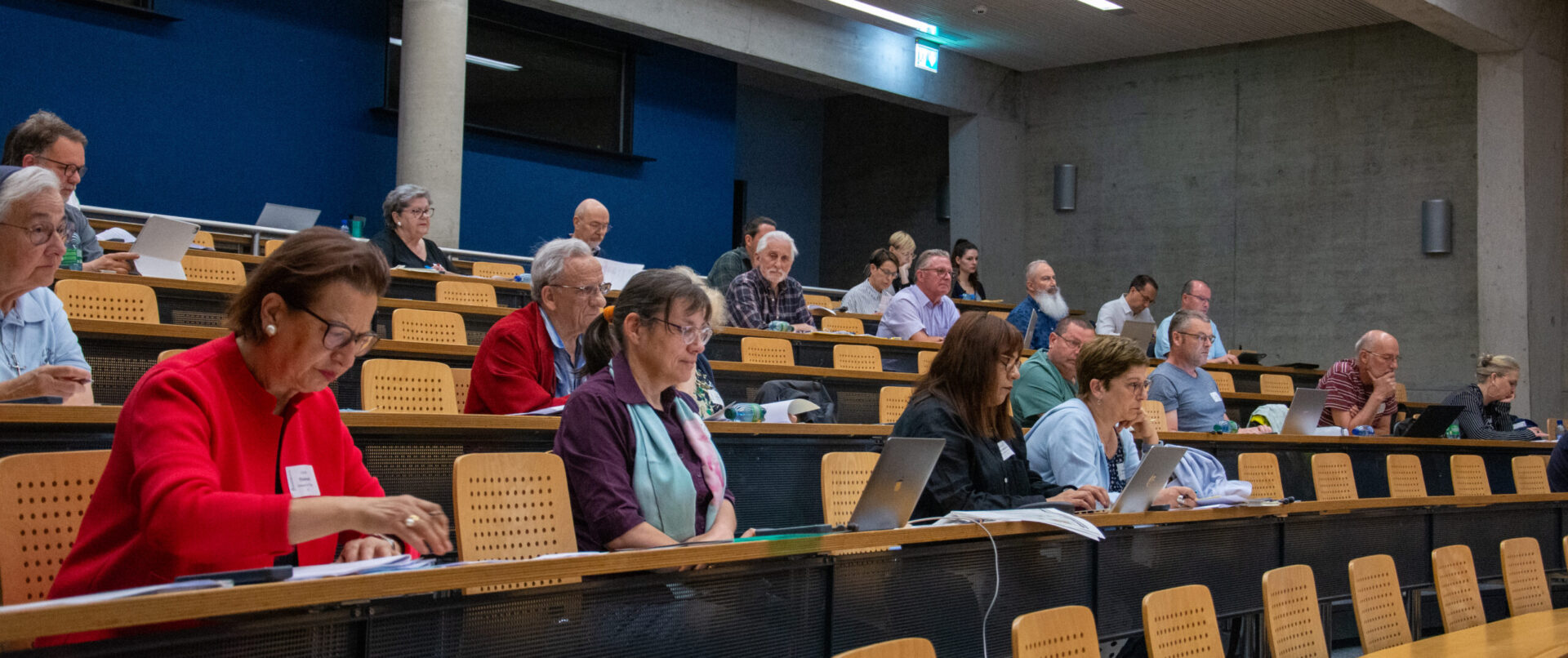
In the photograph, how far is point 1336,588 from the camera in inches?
144

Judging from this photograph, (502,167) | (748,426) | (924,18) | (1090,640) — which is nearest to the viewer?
(1090,640)

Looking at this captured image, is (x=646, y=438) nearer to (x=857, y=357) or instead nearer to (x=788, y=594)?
(x=788, y=594)

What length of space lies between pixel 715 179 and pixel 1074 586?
27.3ft

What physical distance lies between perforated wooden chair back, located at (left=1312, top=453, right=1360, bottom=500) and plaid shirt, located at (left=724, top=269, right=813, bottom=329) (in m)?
2.57

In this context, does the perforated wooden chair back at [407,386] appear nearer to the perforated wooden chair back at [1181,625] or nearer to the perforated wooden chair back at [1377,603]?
the perforated wooden chair back at [1181,625]

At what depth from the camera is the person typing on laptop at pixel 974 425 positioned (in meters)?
3.05

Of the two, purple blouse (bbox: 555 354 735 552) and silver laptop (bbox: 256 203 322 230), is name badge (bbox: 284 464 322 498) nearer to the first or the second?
purple blouse (bbox: 555 354 735 552)

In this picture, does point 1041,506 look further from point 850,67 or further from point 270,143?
point 850,67

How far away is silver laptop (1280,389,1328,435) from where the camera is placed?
5.29 m

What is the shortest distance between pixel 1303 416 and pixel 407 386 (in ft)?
12.5

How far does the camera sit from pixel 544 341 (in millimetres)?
3387

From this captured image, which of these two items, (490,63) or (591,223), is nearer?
(591,223)

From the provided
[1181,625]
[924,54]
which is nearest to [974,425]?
[1181,625]

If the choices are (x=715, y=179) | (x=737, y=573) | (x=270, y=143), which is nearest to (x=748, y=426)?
(x=737, y=573)
